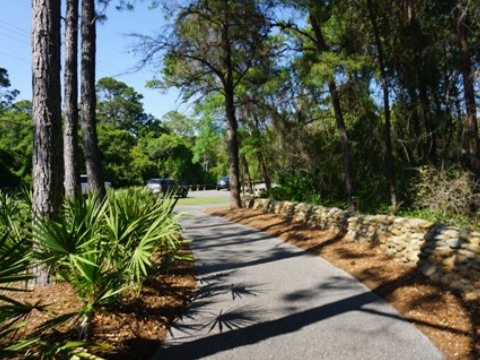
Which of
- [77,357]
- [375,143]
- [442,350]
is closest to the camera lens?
[77,357]

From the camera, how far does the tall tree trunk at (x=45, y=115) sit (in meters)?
5.35

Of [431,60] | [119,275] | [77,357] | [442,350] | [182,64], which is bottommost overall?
[442,350]

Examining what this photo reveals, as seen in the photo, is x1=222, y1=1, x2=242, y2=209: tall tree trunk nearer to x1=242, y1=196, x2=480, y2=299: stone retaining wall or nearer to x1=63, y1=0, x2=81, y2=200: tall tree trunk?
x1=242, y1=196, x2=480, y2=299: stone retaining wall

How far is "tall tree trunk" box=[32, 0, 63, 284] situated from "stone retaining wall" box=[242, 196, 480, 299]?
6100 millimetres

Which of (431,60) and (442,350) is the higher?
(431,60)

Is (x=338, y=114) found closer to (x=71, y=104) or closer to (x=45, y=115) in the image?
(x=71, y=104)

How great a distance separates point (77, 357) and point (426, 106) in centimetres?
1039

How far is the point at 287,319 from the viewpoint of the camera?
178 inches

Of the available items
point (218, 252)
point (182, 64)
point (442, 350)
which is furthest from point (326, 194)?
point (442, 350)

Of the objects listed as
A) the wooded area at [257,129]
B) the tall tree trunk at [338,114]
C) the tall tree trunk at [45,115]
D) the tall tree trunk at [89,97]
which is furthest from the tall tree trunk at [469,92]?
the tall tree trunk at [89,97]

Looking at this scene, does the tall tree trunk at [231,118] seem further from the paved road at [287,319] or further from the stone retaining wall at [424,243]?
the paved road at [287,319]

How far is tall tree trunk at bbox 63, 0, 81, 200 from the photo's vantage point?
7.27 m

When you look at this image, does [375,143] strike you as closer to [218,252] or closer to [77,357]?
[218,252]

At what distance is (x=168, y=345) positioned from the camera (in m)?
3.93
